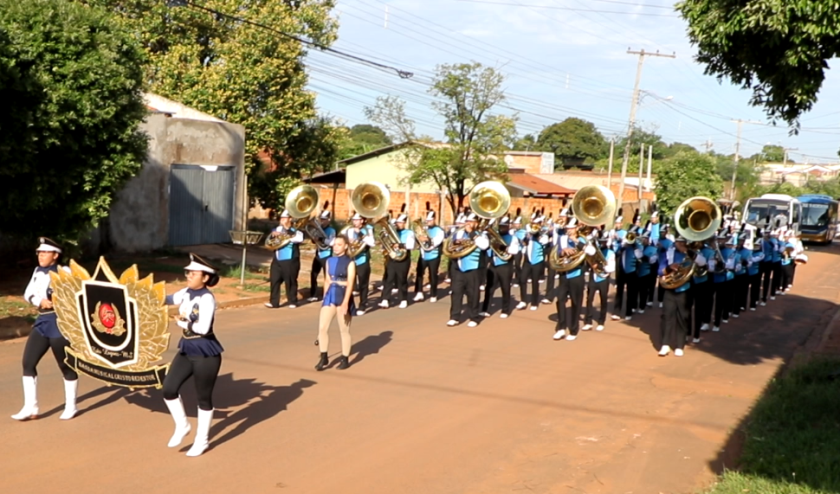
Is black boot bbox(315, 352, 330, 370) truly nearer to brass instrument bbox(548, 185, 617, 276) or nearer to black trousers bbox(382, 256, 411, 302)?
brass instrument bbox(548, 185, 617, 276)

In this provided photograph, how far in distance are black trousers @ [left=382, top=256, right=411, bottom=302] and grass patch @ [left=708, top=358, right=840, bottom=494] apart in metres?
7.12

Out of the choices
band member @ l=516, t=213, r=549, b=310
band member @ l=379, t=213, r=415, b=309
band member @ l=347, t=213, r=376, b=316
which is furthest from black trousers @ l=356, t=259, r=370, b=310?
band member @ l=516, t=213, r=549, b=310

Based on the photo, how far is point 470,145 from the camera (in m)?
25.3

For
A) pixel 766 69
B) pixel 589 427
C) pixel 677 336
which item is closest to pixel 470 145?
pixel 677 336

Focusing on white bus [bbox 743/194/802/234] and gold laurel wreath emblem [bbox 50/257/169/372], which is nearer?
gold laurel wreath emblem [bbox 50/257/169/372]

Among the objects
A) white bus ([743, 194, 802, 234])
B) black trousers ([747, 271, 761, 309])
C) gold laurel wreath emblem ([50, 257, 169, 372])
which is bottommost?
black trousers ([747, 271, 761, 309])

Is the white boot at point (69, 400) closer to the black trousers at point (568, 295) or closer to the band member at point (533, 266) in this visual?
the black trousers at point (568, 295)

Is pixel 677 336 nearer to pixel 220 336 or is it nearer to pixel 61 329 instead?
pixel 220 336

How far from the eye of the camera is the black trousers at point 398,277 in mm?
16203

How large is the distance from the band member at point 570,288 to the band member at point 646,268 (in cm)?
347

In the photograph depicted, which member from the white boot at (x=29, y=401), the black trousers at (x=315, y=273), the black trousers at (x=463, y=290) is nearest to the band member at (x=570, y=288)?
the black trousers at (x=463, y=290)

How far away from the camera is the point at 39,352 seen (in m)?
7.80

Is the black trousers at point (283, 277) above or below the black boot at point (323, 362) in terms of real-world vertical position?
above

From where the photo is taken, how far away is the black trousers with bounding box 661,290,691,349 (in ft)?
42.0
